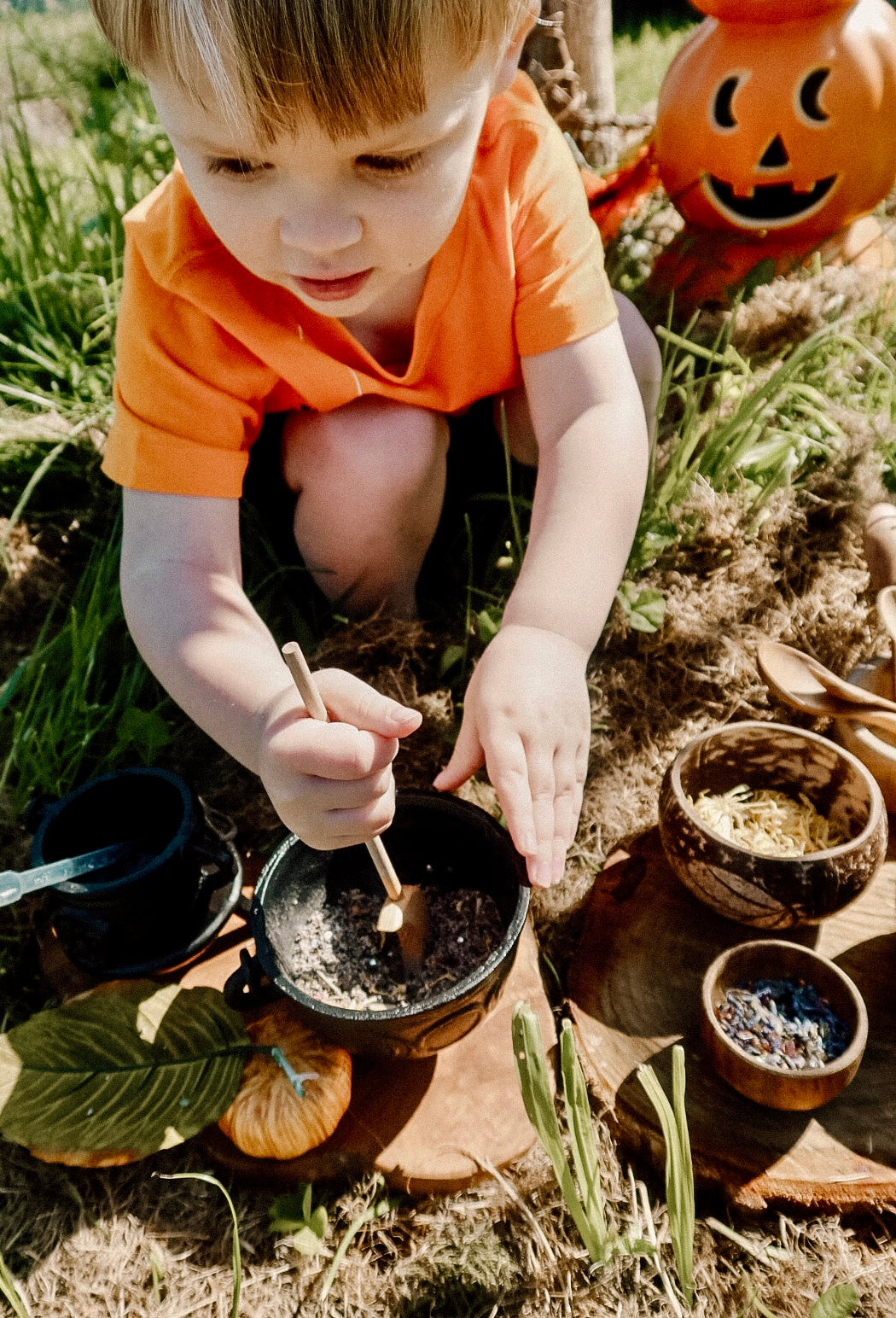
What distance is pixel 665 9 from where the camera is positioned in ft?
13.3

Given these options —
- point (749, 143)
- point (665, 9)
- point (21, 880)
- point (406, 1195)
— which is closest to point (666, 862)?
point (406, 1195)

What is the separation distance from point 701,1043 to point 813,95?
1.81m

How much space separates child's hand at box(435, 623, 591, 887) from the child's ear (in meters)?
0.66

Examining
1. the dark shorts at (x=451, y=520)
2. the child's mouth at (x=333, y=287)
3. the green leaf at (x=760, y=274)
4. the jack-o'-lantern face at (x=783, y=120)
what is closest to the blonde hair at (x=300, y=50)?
the child's mouth at (x=333, y=287)

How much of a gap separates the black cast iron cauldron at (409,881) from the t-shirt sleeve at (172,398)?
495mm

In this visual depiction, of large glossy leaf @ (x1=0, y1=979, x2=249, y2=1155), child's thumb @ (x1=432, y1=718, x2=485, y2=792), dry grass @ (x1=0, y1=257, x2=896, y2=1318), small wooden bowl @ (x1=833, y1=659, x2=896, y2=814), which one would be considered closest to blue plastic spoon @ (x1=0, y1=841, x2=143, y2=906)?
large glossy leaf @ (x1=0, y1=979, x2=249, y2=1155)

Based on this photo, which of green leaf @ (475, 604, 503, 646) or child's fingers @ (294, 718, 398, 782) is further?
green leaf @ (475, 604, 503, 646)

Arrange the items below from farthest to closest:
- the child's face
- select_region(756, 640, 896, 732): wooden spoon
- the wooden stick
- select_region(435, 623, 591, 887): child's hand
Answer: select_region(756, 640, 896, 732): wooden spoon → select_region(435, 623, 591, 887): child's hand → the child's face → the wooden stick

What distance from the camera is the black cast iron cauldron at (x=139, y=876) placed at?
1.17m

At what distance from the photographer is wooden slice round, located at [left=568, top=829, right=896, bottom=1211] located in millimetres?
1061

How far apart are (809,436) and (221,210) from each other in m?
1.19

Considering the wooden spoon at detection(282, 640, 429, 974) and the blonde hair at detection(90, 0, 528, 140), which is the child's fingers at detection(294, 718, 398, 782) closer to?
the wooden spoon at detection(282, 640, 429, 974)

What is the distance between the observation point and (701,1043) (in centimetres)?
115

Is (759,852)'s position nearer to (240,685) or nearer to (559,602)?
(559,602)
